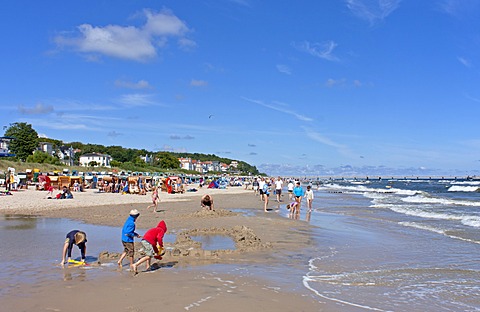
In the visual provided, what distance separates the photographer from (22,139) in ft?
287

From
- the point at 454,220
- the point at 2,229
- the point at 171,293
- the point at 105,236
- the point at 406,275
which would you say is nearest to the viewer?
the point at 171,293

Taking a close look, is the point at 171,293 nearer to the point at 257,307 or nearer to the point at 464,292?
the point at 257,307

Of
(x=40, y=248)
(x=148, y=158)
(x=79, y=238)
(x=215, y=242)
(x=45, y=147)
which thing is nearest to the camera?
(x=79, y=238)

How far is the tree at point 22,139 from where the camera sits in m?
86.2

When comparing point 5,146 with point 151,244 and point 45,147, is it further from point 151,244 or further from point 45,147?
point 151,244

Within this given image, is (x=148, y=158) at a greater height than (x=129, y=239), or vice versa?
(x=148, y=158)

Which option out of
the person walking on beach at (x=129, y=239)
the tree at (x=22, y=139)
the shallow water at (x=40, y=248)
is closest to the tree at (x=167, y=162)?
the tree at (x=22, y=139)

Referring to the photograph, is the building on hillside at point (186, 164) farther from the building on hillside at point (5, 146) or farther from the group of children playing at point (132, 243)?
the group of children playing at point (132, 243)

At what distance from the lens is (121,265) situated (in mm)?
8914

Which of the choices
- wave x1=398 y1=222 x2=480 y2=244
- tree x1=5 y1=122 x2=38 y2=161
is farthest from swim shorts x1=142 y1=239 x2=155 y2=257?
tree x1=5 y1=122 x2=38 y2=161

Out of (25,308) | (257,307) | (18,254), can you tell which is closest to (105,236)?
(18,254)

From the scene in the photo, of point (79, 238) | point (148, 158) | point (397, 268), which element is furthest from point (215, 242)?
point (148, 158)

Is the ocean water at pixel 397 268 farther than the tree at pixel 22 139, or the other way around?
the tree at pixel 22 139

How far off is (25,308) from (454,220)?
19.9m
